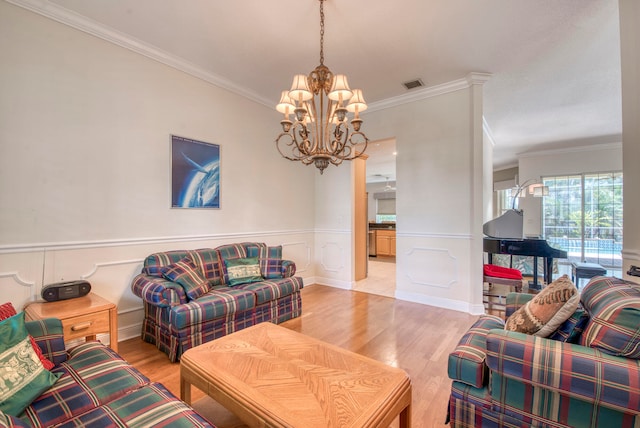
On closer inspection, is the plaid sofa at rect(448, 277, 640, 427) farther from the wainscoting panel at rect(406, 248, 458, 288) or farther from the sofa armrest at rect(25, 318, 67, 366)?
the wainscoting panel at rect(406, 248, 458, 288)

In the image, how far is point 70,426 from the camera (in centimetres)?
108

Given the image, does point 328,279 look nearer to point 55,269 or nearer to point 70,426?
point 55,269

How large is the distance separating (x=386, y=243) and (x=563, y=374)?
6.96 meters

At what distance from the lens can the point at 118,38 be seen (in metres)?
2.70

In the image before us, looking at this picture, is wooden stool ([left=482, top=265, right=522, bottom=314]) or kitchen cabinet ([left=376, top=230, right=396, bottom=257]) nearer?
wooden stool ([left=482, top=265, right=522, bottom=314])

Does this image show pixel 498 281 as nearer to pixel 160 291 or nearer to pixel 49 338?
pixel 160 291

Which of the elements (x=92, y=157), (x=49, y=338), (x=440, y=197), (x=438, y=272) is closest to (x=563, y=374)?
(x=49, y=338)

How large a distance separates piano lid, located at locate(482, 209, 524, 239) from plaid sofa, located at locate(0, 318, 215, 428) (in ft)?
15.4

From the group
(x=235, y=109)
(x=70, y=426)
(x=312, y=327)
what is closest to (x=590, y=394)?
(x=70, y=426)

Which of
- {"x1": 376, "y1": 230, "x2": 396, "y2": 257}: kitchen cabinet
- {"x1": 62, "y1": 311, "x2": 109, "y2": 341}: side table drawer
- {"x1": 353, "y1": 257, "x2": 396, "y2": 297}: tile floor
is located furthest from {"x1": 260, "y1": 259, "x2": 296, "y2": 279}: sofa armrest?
{"x1": 376, "y1": 230, "x2": 396, "y2": 257}: kitchen cabinet

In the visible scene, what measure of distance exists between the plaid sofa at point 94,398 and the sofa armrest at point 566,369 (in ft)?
4.37

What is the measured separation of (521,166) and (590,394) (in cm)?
791

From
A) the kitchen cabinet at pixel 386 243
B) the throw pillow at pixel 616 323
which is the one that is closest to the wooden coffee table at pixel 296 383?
the throw pillow at pixel 616 323

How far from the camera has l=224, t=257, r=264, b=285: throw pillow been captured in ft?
10.2
